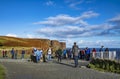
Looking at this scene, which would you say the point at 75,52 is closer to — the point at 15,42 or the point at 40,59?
the point at 40,59

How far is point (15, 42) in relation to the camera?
66.1m

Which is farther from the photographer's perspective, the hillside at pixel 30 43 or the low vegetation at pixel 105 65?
the hillside at pixel 30 43

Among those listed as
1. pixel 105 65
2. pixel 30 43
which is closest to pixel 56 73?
pixel 105 65

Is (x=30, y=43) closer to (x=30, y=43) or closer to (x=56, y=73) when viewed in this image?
(x=30, y=43)

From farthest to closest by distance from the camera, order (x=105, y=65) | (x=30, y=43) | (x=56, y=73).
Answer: (x=30, y=43) → (x=105, y=65) → (x=56, y=73)

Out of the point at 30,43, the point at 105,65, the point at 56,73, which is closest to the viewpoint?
the point at 56,73

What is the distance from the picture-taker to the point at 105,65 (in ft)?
84.3

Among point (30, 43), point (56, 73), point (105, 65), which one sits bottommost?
point (56, 73)

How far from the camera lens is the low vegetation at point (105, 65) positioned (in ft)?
77.5

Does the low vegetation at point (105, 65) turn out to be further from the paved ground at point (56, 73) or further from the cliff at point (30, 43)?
the cliff at point (30, 43)

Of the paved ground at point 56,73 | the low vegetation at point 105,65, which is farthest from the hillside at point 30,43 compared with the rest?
the paved ground at point 56,73

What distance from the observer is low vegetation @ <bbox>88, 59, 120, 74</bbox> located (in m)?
23.6

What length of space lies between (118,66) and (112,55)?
5.91 meters

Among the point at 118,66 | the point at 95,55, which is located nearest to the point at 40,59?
the point at 95,55
